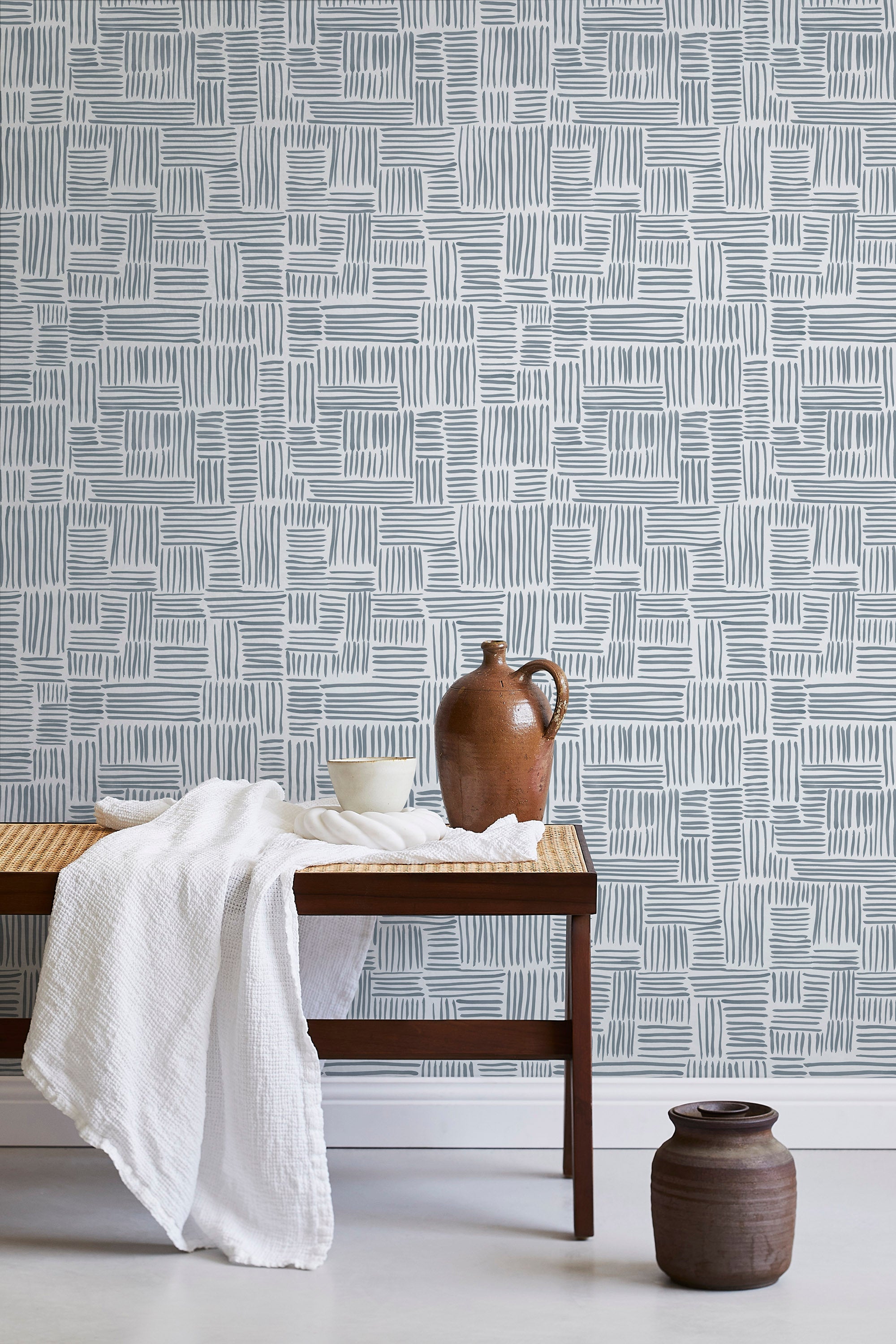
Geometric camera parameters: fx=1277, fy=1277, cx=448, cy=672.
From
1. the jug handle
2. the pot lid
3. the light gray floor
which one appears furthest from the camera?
the jug handle

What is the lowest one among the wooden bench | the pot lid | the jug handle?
the pot lid

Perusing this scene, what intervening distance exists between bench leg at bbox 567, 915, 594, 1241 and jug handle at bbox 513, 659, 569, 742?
37 centimetres

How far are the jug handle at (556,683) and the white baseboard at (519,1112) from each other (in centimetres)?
81

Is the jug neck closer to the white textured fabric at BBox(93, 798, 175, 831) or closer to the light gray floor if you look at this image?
the white textured fabric at BBox(93, 798, 175, 831)

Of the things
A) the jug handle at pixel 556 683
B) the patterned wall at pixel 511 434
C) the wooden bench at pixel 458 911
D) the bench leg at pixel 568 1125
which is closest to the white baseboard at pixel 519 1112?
the patterned wall at pixel 511 434

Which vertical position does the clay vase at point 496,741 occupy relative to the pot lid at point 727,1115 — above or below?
above

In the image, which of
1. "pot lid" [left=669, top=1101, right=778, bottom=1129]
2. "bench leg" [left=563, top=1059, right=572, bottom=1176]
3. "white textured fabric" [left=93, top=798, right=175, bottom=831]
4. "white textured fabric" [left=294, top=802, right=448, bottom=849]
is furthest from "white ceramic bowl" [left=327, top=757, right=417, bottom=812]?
"pot lid" [left=669, top=1101, right=778, bottom=1129]

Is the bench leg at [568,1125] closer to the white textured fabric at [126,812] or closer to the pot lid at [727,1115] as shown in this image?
the pot lid at [727,1115]

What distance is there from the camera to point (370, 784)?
227 cm

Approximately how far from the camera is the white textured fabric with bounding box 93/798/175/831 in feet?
7.97

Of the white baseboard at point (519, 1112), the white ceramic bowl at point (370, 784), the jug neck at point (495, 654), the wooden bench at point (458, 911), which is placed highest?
the jug neck at point (495, 654)

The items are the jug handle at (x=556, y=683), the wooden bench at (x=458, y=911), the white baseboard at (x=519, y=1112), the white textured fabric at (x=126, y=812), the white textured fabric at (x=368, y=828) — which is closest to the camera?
the wooden bench at (x=458, y=911)

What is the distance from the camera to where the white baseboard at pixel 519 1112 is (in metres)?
2.63

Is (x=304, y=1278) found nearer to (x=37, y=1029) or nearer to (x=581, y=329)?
(x=37, y=1029)
